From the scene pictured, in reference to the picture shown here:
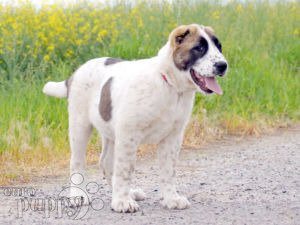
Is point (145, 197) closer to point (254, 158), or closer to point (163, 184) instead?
point (163, 184)

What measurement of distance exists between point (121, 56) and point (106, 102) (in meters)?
4.34

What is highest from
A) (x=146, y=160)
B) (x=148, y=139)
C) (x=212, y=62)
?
(x=212, y=62)

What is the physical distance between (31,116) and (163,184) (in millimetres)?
2710

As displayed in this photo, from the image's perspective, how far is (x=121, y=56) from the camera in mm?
9891

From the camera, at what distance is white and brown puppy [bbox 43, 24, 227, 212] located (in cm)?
525

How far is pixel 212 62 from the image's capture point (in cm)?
513

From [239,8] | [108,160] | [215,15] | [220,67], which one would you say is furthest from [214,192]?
[239,8]

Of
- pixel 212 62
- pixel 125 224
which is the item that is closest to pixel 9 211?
pixel 125 224

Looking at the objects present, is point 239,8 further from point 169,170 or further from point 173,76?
point 173,76

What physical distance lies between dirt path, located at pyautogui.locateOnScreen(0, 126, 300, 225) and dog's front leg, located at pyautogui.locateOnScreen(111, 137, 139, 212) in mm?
74

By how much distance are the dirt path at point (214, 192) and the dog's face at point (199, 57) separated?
980 millimetres

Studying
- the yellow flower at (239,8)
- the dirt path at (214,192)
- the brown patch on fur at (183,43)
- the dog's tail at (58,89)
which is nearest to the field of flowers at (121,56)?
the yellow flower at (239,8)

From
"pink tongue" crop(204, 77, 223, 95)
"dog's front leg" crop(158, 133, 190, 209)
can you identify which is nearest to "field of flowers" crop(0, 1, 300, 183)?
"dog's front leg" crop(158, 133, 190, 209)

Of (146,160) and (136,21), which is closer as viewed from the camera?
(146,160)
